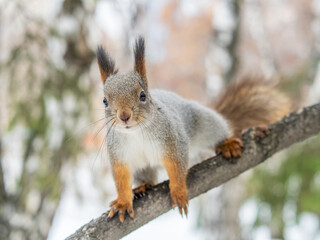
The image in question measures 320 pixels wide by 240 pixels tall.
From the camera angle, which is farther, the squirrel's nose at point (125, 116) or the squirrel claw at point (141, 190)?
the squirrel claw at point (141, 190)

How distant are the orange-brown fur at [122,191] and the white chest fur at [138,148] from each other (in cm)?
6

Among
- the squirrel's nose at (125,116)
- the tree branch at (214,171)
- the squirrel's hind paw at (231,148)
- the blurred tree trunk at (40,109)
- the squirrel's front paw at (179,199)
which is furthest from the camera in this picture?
the blurred tree trunk at (40,109)

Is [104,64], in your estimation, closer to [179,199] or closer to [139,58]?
[139,58]

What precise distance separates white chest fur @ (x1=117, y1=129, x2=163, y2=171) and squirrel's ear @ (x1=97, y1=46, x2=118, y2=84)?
41cm

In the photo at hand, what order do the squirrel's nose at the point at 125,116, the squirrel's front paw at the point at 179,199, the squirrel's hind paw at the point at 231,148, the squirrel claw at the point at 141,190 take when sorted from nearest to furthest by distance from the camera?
the squirrel's nose at the point at 125,116, the squirrel's front paw at the point at 179,199, the squirrel claw at the point at 141,190, the squirrel's hind paw at the point at 231,148

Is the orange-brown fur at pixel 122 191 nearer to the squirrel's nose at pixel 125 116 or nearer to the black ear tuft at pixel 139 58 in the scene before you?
the squirrel's nose at pixel 125 116

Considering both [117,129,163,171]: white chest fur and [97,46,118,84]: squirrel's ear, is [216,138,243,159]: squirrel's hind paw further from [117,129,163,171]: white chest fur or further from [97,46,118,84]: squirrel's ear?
[97,46,118,84]: squirrel's ear

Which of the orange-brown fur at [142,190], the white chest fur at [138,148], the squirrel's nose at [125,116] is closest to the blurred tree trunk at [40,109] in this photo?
the orange-brown fur at [142,190]

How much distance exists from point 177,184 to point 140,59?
2.71 feet

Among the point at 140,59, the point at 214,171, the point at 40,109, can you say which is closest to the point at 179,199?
the point at 214,171

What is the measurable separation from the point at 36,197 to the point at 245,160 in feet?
7.79

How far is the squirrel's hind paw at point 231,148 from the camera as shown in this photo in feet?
8.72

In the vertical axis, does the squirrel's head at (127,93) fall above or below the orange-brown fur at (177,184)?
above

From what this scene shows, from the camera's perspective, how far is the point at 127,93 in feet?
7.25
